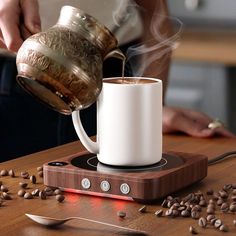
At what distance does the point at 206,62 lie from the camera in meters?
3.70

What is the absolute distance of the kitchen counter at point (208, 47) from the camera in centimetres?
362

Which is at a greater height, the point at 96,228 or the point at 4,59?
the point at 4,59

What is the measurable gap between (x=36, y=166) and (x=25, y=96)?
0.72m

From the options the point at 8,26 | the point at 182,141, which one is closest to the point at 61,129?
the point at 182,141

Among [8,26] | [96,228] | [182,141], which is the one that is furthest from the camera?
[182,141]

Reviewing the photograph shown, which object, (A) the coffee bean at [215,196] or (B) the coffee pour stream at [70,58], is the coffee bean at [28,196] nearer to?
(B) the coffee pour stream at [70,58]

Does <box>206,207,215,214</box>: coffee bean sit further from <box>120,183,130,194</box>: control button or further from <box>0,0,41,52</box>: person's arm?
<box>0,0,41,52</box>: person's arm

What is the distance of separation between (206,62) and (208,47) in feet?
0.25

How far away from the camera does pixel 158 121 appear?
1413 mm

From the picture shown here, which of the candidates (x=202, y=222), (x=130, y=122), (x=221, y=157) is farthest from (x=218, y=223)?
(x=221, y=157)

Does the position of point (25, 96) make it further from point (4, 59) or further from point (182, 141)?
point (182, 141)

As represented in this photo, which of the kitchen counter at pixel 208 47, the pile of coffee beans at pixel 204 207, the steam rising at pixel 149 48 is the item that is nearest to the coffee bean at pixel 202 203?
the pile of coffee beans at pixel 204 207

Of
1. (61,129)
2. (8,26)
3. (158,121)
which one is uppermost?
(8,26)

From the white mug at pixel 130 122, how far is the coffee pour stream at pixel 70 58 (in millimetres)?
41
